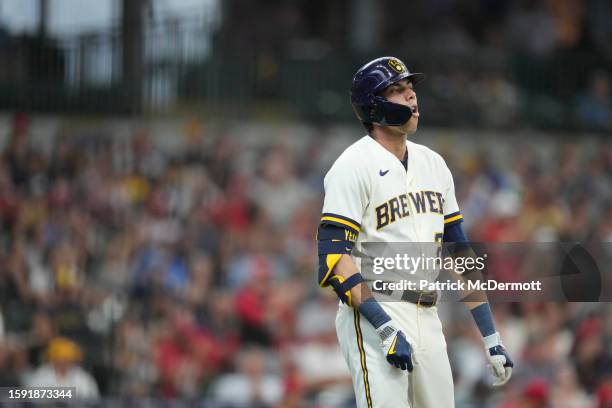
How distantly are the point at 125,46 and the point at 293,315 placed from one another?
506 centimetres

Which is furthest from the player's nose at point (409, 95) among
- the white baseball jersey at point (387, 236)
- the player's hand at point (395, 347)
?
the player's hand at point (395, 347)

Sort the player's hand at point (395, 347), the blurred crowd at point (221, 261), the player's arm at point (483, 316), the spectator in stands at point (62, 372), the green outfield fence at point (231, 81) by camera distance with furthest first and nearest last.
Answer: the green outfield fence at point (231, 81) → the blurred crowd at point (221, 261) → the spectator in stands at point (62, 372) → the player's arm at point (483, 316) → the player's hand at point (395, 347)

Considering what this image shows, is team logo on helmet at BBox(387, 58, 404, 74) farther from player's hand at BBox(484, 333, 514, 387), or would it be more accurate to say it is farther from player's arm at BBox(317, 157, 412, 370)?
player's hand at BBox(484, 333, 514, 387)

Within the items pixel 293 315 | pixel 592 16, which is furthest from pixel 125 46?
pixel 592 16

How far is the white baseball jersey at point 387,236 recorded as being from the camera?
19.1 feet

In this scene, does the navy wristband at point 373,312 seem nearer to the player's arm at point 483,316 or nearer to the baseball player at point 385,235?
the baseball player at point 385,235

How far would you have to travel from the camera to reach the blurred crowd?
11.0 m

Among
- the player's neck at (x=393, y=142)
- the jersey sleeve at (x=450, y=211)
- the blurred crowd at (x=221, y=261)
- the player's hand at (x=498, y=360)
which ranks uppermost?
the player's neck at (x=393, y=142)

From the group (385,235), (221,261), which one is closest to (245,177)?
(221,261)

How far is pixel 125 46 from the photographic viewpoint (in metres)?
15.3

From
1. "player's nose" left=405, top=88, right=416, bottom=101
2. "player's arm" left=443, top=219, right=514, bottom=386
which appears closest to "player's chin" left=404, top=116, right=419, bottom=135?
"player's nose" left=405, top=88, right=416, bottom=101

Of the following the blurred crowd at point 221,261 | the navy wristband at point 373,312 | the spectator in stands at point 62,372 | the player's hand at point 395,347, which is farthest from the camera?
the blurred crowd at point 221,261

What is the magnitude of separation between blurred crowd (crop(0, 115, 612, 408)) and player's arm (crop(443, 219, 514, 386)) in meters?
3.31

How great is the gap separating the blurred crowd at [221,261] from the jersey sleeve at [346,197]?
4029mm
